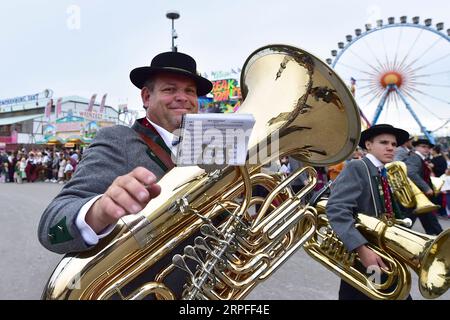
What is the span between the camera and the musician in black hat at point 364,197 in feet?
6.93

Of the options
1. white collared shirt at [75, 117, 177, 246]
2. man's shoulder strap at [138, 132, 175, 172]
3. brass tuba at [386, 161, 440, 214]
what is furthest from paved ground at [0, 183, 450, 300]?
white collared shirt at [75, 117, 177, 246]

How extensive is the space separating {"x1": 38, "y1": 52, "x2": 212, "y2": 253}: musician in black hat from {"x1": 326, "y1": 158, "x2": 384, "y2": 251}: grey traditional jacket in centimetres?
114

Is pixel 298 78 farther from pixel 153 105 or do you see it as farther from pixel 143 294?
pixel 143 294

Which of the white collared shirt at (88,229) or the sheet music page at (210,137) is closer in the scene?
the sheet music page at (210,137)

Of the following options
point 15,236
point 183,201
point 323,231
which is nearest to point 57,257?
point 15,236

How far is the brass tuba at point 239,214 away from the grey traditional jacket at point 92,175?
0.08 metres

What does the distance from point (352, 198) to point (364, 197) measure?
15cm

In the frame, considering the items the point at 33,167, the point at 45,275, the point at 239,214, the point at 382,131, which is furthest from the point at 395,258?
the point at 33,167

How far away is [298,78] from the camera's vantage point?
1539 mm

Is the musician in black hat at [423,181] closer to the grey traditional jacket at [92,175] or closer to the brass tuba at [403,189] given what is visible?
the brass tuba at [403,189]

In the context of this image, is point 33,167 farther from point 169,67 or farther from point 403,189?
→ point 169,67

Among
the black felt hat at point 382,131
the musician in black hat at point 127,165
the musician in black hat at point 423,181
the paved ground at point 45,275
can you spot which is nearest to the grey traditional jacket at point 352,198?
the black felt hat at point 382,131

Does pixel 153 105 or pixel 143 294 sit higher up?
pixel 153 105
